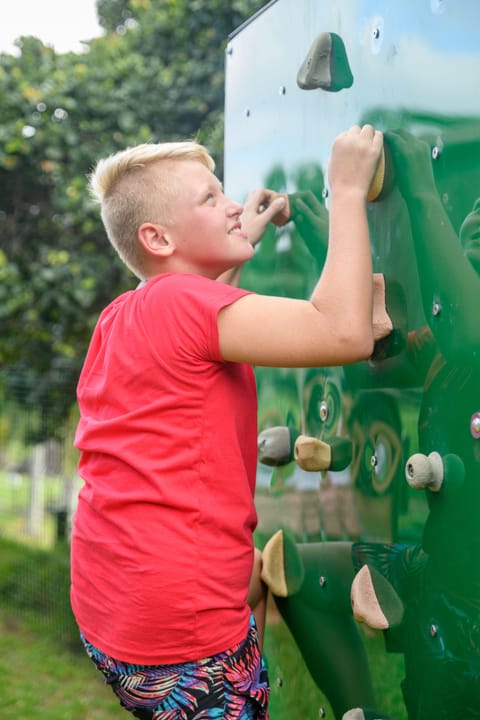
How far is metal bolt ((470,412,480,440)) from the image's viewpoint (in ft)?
4.40

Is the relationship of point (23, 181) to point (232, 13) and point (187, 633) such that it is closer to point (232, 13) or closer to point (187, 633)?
point (232, 13)

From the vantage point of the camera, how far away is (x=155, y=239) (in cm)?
171

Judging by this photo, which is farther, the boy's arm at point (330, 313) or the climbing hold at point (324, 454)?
the climbing hold at point (324, 454)

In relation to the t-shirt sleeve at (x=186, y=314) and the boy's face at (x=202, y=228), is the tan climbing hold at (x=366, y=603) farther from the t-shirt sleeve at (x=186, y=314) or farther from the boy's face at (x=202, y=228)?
the boy's face at (x=202, y=228)

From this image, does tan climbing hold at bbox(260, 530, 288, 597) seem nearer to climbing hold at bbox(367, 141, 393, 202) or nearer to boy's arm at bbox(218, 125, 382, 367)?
boy's arm at bbox(218, 125, 382, 367)

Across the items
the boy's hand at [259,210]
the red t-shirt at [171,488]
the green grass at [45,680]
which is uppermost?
the boy's hand at [259,210]

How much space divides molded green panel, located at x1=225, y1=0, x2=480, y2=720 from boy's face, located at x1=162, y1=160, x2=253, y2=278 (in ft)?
0.80

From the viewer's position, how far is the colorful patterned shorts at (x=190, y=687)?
1.58 m

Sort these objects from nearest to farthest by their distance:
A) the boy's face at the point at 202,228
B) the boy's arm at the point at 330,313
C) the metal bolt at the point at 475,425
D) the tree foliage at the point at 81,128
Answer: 1. the metal bolt at the point at 475,425
2. the boy's arm at the point at 330,313
3. the boy's face at the point at 202,228
4. the tree foliage at the point at 81,128

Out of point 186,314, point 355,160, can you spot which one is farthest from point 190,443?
point 355,160

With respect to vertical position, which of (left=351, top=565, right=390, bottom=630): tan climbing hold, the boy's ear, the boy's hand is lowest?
(left=351, top=565, right=390, bottom=630): tan climbing hold

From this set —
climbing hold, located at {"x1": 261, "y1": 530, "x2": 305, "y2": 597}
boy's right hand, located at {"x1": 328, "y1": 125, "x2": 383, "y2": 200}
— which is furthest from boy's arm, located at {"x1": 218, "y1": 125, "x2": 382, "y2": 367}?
climbing hold, located at {"x1": 261, "y1": 530, "x2": 305, "y2": 597}

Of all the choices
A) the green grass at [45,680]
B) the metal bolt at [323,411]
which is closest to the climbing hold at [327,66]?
the metal bolt at [323,411]

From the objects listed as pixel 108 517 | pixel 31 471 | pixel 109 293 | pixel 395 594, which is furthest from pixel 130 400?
pixel 31 471
